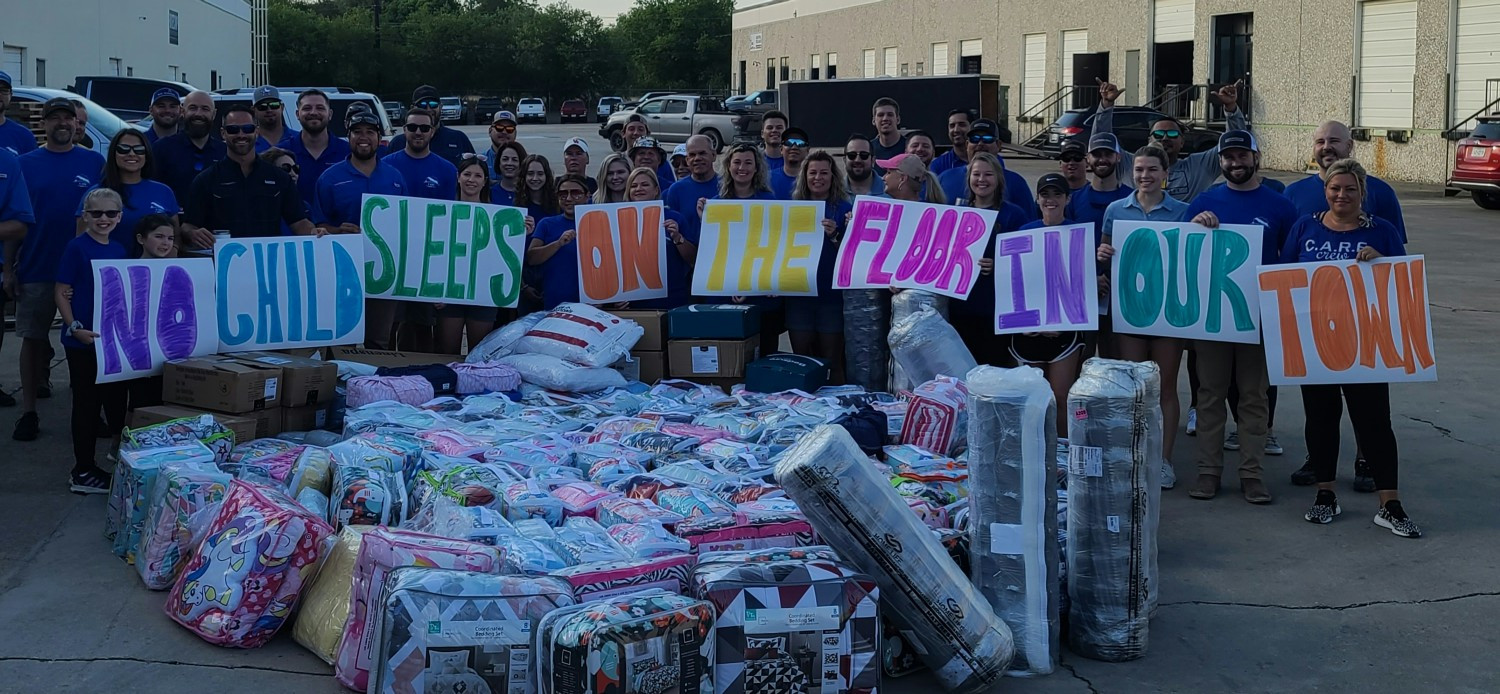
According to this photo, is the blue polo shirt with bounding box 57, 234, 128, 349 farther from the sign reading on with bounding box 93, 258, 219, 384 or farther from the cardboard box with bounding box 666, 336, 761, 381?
the cardboard box with bounding box 666, 336, 761, 381

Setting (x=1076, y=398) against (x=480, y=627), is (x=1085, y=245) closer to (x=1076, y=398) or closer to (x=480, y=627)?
(x=1076, y=398)

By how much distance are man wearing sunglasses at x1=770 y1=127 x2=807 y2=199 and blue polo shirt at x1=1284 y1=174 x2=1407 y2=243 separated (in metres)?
3.74

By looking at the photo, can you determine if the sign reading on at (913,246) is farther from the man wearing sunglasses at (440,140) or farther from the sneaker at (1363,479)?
the man wearing sunglasses at (440,140)

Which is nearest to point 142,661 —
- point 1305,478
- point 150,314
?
point 150,314

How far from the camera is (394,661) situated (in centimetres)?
471

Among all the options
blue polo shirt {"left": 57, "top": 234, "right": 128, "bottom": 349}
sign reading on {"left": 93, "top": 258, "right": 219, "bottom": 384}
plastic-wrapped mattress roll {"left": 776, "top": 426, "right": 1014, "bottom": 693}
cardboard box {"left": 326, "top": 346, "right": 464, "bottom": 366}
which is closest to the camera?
plastic-wrapped mattress roll {"left": 776, "top": 426, "right": 1014, "bottom": 693}

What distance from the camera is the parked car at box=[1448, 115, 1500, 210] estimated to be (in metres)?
23.2

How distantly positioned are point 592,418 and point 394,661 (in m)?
3.58

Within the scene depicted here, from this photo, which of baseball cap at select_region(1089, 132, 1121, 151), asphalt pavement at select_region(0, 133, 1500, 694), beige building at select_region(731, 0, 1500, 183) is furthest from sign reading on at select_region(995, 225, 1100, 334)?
beige building at select_region(731, 0, 1500, 183)

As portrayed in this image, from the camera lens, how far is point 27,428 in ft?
28.2

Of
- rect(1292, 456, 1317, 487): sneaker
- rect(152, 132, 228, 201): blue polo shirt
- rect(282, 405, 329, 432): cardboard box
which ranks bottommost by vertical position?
rect(1292, 456, 1317, 487): sneaker

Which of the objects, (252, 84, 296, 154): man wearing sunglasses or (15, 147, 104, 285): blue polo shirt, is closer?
(15, 147, 104, 285): blue polo shirt

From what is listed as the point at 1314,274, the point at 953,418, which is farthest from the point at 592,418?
the point at 1314,274

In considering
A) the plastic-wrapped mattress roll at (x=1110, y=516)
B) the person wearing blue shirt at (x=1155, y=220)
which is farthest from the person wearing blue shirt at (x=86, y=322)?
the person wearing blue shirt at (x=1155, y=220)
